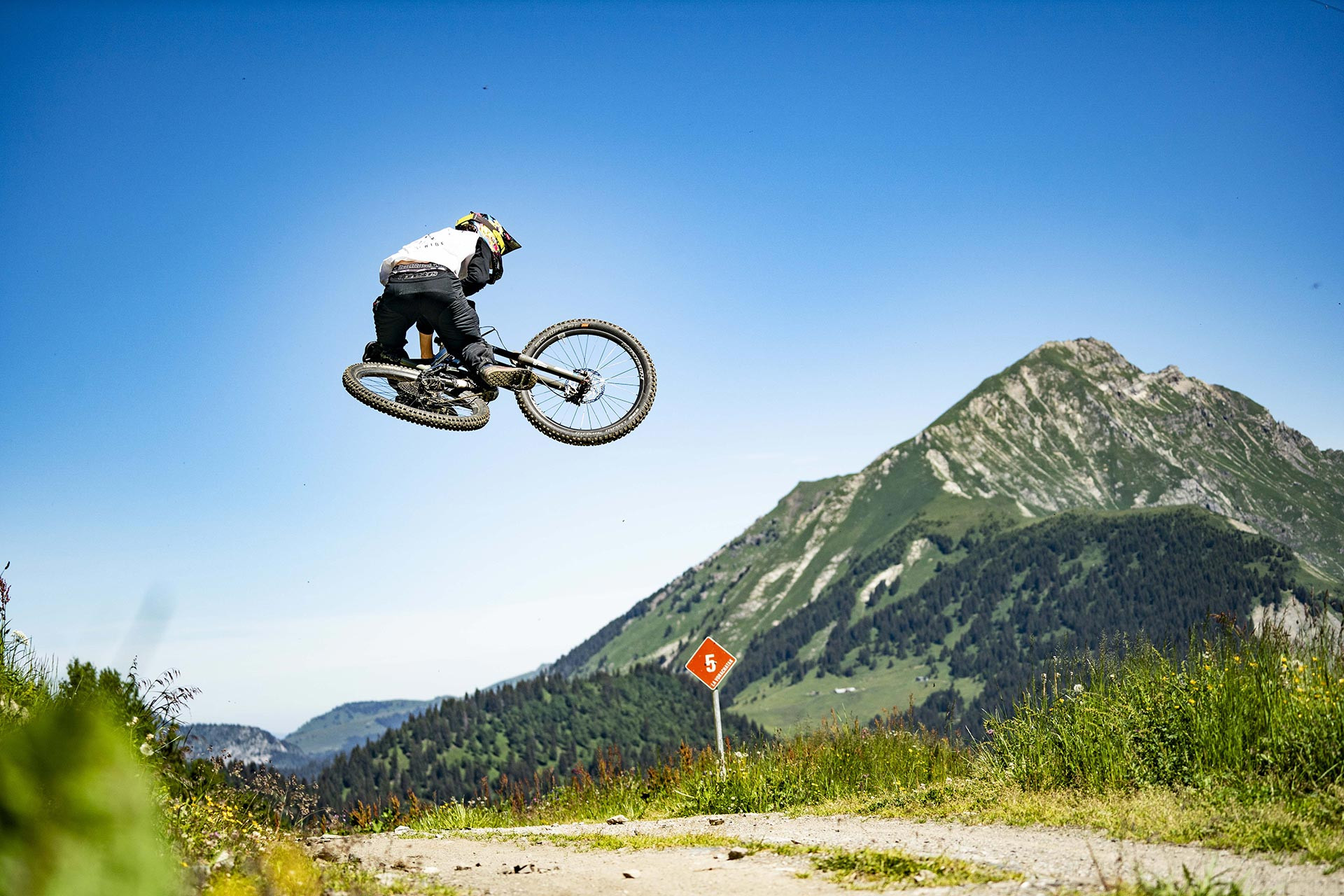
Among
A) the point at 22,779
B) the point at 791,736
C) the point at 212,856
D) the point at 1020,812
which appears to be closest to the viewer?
the point at 22,779

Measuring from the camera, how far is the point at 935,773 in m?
14.3

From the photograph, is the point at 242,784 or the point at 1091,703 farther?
the point at 1091,703

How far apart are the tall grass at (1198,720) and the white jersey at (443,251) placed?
9526 millimetres

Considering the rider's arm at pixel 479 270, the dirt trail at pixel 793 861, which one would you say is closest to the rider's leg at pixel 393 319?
the rider's arm at pixel 479 270

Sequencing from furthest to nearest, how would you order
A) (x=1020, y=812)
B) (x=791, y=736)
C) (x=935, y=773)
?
(x=791, y=736), (x=935, y=773), (x=1020, y=812)

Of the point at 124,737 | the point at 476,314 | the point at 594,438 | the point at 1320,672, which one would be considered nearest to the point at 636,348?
the point at 594,438

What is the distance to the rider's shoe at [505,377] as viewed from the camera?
11227 mm

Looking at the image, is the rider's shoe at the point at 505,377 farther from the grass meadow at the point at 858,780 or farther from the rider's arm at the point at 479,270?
the grass meadow at the point at 858,780

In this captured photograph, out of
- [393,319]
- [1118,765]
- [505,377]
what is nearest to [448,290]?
[393,319]

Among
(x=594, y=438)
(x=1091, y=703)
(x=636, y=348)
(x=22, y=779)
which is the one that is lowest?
(x=1091, y=703)

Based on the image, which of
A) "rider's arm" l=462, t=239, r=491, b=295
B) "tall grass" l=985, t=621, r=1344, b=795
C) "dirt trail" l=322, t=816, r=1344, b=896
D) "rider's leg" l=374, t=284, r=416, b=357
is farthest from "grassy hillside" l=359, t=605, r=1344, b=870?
"rider's arm" l=462, t=239, r=491, b=295

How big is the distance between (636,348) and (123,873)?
11.6 metres

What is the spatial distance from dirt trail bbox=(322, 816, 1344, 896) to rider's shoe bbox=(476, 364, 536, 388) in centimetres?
538

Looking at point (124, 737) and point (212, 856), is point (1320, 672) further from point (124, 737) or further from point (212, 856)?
point (124, 737)
